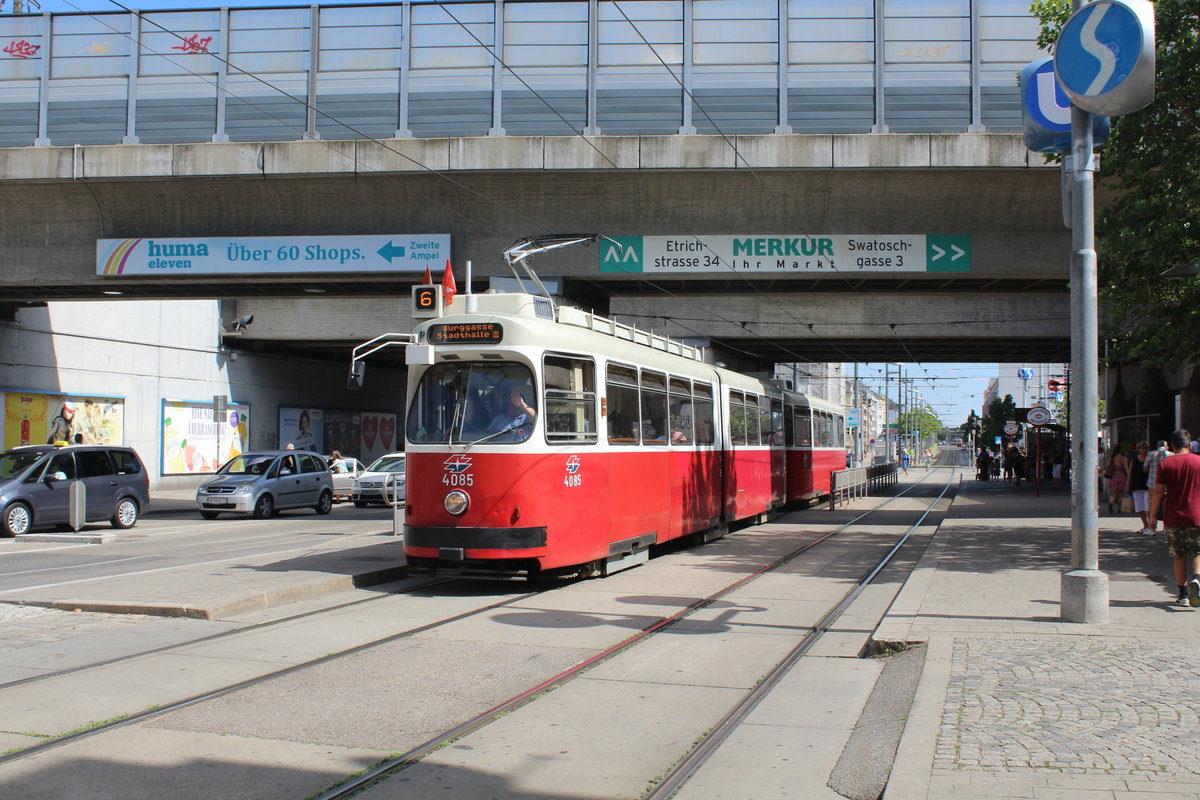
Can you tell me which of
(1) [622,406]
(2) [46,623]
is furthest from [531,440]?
(2) [46,623]

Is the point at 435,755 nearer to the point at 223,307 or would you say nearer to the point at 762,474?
the point at 762,474

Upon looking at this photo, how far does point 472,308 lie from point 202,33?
15291 mm

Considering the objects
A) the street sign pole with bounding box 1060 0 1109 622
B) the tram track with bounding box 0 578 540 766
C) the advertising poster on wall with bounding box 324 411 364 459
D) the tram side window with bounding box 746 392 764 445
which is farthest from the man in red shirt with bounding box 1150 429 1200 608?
the advertising poster on wall with bounding box 324 411 364 459

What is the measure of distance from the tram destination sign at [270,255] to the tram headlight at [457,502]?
37.3 ft

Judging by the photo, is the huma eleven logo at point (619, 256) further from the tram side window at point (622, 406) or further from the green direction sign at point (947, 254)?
the tram side window at point (622, 406)

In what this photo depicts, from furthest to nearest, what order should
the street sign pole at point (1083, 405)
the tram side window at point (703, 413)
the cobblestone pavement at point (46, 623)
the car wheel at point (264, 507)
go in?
the car wheel at point (264, 507), the tram side window at point (703, 413), the street sign pole at point (1083, 405), the cobblestone pavement at point (46, 623)

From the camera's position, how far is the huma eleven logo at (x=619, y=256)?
→ 70.5 feet

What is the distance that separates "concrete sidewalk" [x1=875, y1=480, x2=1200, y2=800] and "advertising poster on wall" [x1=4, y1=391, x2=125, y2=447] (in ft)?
75.9

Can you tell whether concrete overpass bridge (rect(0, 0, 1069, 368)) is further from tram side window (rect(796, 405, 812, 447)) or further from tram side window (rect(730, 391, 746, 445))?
tram side window (rect(796, 405, 812, 447))

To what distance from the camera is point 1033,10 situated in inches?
654

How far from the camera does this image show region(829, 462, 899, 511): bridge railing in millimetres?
28812

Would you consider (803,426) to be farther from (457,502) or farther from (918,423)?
(918,423)

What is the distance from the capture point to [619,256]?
21.5 meters

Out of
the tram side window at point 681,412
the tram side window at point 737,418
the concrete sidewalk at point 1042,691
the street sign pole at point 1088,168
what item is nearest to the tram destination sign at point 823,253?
the tram side window at point 737,418
